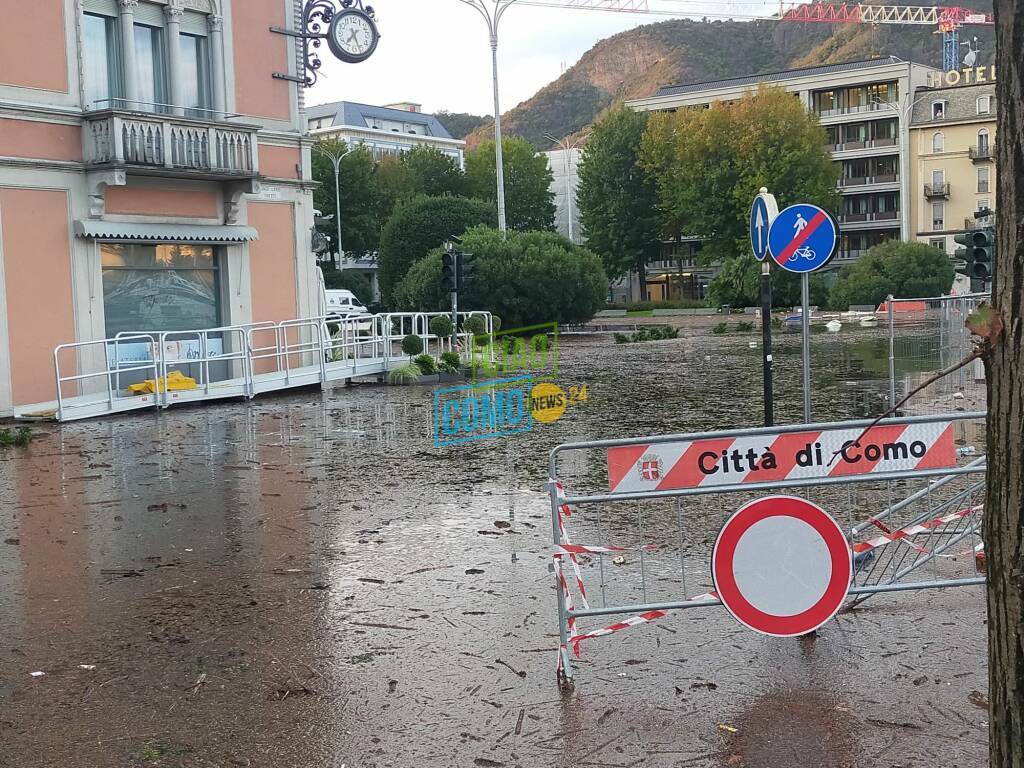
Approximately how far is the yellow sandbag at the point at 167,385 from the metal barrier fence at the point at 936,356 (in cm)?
1215

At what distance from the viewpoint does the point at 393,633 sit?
20.4 feet

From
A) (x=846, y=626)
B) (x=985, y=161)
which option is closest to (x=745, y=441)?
(x=846, y=626)

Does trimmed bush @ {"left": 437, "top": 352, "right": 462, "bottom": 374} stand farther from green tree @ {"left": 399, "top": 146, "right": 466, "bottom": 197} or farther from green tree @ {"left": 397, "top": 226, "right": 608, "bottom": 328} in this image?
green tree @ {"left": 399, "top": 146, "right": 466, "bottom": 197}

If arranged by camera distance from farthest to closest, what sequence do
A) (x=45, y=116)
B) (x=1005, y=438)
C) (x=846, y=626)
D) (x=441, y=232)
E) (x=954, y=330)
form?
(x=441, y=232), (x=45, y=116), (x=954, y=330), (x=846, y=626), (x=1005, y=438)

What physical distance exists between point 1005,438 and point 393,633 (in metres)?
4.36

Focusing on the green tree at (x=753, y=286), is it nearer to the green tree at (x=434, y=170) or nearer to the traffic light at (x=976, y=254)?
the green tree at (x=434, y=170)

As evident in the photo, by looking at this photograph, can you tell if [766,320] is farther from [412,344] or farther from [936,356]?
[412,344]

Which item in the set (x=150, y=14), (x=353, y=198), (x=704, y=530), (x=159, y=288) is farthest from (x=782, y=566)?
(x=353, y=198)

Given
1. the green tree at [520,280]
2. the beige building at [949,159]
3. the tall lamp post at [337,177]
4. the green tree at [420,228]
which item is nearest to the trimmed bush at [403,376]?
the green tree at [520,280]

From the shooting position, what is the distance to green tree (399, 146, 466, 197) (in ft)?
293

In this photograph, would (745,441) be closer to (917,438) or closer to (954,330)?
(917,438)

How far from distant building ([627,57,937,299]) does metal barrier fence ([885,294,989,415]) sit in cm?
6604

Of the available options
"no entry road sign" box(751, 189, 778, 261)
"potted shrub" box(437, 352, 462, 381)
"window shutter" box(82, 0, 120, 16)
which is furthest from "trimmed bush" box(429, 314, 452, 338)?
"no entry road sign" box(751, 189, 778, 261)

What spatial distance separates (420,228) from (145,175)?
123 feet
